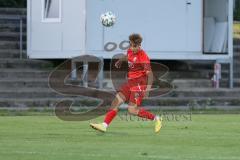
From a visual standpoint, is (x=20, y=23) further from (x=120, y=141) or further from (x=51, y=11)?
(x=120, y=141)

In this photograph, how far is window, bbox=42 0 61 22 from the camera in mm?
27984

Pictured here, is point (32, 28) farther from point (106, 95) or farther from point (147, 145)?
point (147, 145)

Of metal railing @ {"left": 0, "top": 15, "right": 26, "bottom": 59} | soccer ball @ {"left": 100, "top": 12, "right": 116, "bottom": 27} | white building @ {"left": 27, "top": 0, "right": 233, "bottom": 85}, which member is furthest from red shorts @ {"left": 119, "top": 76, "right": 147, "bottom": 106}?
metal railing @ {"left": 0, "top": 15, "right": 26, "bottom": 59}

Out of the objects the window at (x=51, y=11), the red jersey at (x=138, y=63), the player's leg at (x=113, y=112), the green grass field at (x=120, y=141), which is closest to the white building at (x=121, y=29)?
the window at (x=51, y=11)

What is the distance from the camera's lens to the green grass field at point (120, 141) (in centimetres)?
1208

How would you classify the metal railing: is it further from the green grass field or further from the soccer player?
the soccer player

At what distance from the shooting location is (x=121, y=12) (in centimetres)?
2750

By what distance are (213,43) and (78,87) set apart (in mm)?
5977

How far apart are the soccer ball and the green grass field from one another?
766cm

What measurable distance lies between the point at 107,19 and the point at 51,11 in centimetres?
294

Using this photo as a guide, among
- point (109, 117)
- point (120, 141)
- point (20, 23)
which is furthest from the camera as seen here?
point (20, 23)

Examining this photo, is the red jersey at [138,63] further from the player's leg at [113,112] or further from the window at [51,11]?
the window at [51,11]

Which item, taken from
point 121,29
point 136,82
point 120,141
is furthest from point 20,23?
point 120,141

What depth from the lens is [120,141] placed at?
14.1 meters
